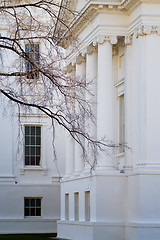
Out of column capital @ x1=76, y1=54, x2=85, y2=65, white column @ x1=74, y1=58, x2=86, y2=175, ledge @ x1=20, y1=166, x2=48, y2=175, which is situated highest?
column capital @ x1=76, y1=54, x2=85, y2=65

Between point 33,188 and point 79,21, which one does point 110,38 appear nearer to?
point 79,21

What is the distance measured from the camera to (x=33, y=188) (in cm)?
4209

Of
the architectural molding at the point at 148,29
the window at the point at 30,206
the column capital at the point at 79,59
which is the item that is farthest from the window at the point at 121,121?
the window at the point at 30,206

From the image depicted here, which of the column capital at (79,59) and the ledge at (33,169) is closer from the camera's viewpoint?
the column capital at (79,59)

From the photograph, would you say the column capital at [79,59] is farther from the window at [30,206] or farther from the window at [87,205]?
the window at [30,206]

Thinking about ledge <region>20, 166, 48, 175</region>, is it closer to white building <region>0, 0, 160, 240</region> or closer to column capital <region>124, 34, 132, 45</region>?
white building <region>0, 0, 160, 240</region>

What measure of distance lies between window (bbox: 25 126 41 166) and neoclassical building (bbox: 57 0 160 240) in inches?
367

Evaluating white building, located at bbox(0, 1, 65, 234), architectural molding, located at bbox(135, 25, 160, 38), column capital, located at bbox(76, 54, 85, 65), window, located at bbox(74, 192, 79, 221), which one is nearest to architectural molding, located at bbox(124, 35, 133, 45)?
architectural molding, located at bbox(135, 25, 160, 38)

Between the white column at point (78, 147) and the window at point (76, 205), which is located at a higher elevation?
the white column at point (78, 147)

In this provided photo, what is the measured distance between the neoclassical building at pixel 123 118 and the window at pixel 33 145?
9.33 metres

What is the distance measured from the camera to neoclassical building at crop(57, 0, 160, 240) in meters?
27.8

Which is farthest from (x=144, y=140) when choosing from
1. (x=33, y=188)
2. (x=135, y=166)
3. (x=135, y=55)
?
(x=33, y=188)

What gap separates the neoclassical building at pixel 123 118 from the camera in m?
27.8

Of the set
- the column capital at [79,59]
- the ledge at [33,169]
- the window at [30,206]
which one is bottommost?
the window at [30,206]
